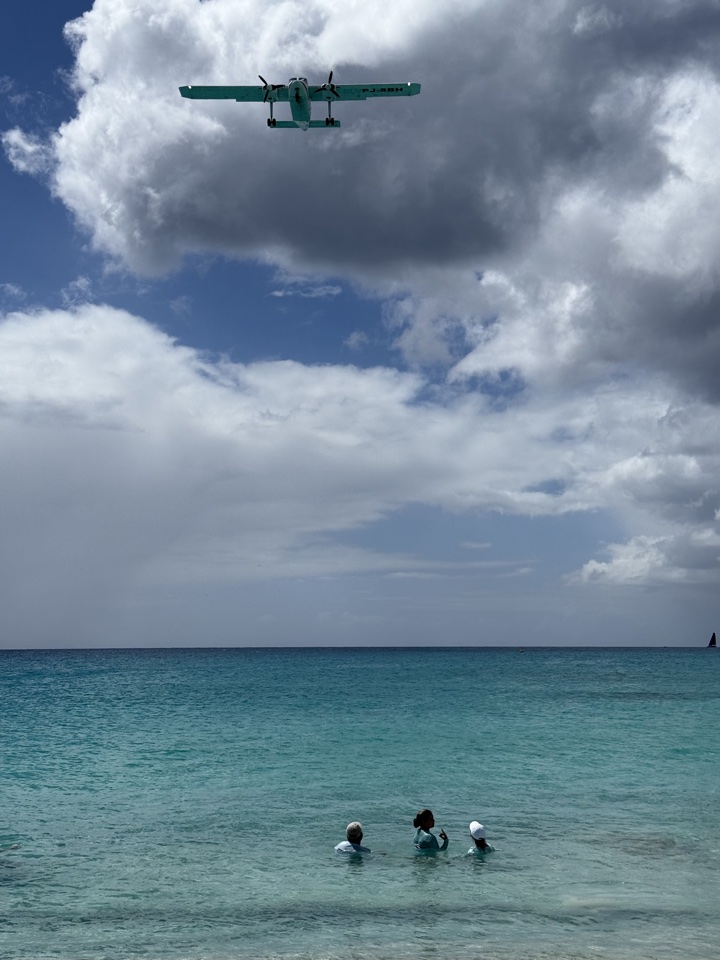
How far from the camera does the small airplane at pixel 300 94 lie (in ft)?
109

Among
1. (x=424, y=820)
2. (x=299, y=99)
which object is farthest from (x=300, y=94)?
(x=424, y=820)

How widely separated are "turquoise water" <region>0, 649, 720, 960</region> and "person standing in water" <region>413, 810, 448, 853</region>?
458 mm

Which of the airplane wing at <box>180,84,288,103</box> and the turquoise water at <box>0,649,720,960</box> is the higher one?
the airplane wing at <box>180,84,288,103</box>

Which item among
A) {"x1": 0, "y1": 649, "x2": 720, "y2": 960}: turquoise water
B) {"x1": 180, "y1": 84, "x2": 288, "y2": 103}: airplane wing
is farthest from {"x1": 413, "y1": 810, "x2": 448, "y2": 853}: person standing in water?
{"x1": 180, "y1": 84, "x2": 288, "y2": 103}: airplane wing

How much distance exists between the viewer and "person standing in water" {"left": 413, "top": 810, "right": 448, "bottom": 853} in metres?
22.1

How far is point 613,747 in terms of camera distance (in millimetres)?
42375

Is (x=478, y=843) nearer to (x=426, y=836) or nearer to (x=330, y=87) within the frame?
(x=426, y=836)

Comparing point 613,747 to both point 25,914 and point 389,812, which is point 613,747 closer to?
point 389,812

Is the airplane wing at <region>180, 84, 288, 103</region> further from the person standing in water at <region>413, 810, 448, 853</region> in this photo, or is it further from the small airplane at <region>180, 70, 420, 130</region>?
the person standing in water at <region>413, 810, 448, 853</region>

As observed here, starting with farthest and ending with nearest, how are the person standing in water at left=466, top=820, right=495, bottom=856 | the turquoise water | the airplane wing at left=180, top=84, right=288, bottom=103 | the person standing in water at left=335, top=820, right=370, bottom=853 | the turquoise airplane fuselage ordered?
the airplane wing at left=180, top=84, right=288, bottom=103 < the turquoise airplane fuselage < the person standing in water at left=466, top=820, right=495, bottom=856 < the person standing in water at left=335, top=820, right=370, bottom=853 < the turquoise water

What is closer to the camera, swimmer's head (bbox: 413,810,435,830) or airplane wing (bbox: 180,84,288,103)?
swimmer's head (bbox: 413,810,435,830)

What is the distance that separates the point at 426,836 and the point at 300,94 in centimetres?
2636

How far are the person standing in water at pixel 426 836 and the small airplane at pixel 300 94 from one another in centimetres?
2585

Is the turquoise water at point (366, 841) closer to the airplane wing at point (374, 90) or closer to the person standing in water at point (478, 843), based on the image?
the person standing in water at point (478, 843)
